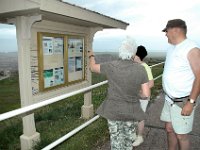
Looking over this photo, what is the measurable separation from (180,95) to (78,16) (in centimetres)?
231

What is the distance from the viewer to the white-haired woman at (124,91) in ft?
8.89

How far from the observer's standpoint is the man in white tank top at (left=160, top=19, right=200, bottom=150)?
9.61 ft

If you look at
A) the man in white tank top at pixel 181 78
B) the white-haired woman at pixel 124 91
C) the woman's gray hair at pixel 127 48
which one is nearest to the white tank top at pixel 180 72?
the man in white tank top at pixel 181 78

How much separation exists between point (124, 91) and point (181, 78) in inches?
29.8

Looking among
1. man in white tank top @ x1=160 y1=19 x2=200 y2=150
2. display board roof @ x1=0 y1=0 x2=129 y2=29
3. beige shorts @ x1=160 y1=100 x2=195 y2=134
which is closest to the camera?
man in white tank top @ x1=160 y1=19 x2=200 y2=150

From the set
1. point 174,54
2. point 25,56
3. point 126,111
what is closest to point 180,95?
point 174,54

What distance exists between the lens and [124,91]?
2.76 m

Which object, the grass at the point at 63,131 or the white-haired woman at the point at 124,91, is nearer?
the white-haired woman at the point at 124,91

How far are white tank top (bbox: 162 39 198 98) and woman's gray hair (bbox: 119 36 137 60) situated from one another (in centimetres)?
62

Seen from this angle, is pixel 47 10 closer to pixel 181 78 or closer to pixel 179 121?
pixel 181 78

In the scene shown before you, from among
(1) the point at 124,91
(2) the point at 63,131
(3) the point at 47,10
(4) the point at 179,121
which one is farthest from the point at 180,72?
(2) the point at 63,131

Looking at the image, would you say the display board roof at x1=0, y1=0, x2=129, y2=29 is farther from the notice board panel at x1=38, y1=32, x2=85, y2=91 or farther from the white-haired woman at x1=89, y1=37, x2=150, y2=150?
the white-haired woman at x1=89, y1=37, x2=150, y2=150

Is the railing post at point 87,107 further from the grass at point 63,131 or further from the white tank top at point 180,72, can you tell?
the white tank top at point 180,72

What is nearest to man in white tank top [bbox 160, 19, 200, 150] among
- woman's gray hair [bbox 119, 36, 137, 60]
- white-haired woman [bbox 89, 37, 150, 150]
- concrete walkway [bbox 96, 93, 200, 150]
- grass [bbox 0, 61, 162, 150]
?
white-haired woman [bbox 89, 37, 150, 150]
